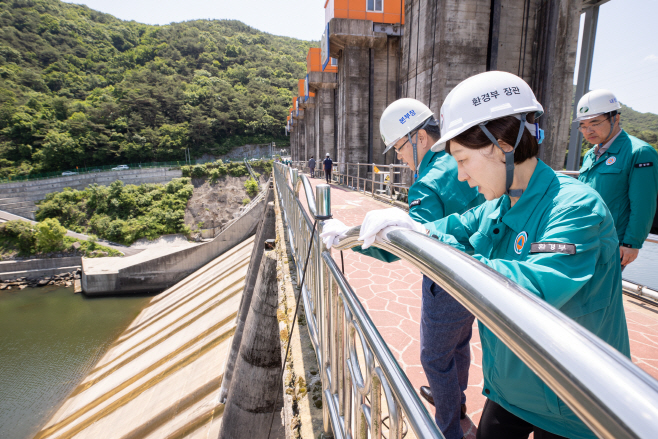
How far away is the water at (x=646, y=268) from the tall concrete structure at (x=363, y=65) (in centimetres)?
1040

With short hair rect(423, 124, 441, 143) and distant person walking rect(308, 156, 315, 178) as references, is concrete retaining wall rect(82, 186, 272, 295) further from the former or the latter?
short hair rect(423, 124, 441, 143)

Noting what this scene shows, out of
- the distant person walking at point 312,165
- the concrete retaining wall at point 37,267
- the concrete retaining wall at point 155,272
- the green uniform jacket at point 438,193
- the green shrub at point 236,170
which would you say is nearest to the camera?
the green uniform jacket at point 438,193

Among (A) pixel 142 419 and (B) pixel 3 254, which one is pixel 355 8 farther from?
(B) pixel 3 254

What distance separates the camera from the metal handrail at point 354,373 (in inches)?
33.4

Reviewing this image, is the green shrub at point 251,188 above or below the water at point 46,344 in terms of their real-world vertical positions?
above

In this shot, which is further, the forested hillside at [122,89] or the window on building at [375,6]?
the forested hillside at [122,89]

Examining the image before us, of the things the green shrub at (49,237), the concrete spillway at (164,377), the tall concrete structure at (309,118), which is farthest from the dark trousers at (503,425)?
the green shrub at (49,237)

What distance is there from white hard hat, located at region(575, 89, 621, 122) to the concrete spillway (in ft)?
29.8

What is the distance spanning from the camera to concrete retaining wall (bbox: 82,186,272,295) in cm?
1975

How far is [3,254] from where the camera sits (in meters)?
23.5

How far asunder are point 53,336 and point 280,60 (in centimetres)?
8780

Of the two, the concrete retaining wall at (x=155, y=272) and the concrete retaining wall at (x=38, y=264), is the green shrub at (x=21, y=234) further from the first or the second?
the concrete retaining wall at (x=155, y=272)

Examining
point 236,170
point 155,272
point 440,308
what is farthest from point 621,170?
point 236,170

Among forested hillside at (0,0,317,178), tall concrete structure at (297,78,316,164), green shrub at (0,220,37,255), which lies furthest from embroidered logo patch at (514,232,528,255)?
forested hillside at (0,0,317,178)
